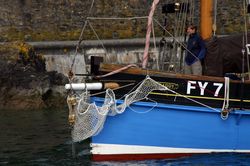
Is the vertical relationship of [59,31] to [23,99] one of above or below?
above

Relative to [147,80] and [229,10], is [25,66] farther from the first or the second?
[147,80]

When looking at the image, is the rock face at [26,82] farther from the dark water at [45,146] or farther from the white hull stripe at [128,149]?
the white hull stripe at [128,149]

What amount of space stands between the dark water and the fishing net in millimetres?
652

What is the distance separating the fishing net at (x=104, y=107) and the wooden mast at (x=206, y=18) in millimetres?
2050

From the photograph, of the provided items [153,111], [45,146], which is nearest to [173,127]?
[153,111]

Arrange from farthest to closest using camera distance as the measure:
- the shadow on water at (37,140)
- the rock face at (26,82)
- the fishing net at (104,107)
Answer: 1. the rock face at (26,82)
2. the shadow on water at (37,140)
3. the fishing net at (104,107)

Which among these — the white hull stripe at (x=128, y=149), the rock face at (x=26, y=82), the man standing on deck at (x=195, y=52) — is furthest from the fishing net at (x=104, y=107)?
the rock face at (x=26, y=82)

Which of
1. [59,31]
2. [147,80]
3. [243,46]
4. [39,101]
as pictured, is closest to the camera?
[147,80]

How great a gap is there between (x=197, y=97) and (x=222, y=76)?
3.52 feet

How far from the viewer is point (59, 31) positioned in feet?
72.9

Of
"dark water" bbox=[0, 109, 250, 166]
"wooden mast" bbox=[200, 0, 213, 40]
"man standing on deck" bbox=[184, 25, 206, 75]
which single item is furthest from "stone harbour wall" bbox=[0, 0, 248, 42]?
"man standing on deck" bbox=[184, 25, 206, 75]

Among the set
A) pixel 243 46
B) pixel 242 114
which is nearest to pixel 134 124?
pixel 242 114

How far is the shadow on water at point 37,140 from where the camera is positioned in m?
11.1

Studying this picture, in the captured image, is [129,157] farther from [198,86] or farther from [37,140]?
[37,140]
